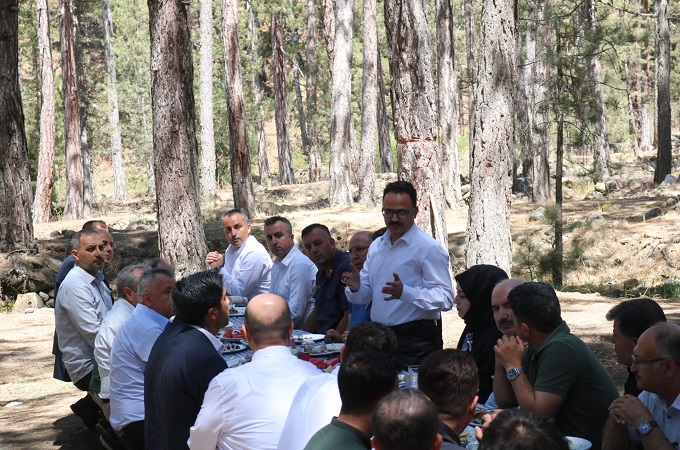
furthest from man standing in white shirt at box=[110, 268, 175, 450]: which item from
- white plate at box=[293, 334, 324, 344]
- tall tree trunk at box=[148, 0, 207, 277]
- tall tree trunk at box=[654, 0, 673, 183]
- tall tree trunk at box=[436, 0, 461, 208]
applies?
tall tree trunk at box=[436, 0, 461, 208]

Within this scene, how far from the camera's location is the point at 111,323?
19.2 ft

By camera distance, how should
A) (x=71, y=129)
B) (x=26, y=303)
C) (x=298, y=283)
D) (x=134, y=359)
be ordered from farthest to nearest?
(x=71, y=129)
(x=26, y=303)
(x=298, y=283)
(x=134, y=359)

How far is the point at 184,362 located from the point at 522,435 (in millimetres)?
2350

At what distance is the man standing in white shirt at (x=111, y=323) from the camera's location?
5.82 meters

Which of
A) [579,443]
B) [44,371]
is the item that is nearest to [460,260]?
[44,371]

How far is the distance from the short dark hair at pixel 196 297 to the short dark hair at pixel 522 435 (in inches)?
92.6

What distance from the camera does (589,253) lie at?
16672 millimetres

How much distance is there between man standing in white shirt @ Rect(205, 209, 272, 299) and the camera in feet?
26.2

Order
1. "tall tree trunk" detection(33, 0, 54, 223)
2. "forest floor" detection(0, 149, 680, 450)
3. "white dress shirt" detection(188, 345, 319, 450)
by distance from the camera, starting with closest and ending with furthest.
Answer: "white dress shirt" detection(188, 345, 319, 450)
"forest floor" detection(0, 149, 680, 450)
"tall tree trunk" detection(33, 0, 54, 223)

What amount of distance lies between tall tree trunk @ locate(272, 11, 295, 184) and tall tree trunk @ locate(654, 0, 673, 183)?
57.2ft

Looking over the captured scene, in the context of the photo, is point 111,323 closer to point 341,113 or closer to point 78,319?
point 78,319

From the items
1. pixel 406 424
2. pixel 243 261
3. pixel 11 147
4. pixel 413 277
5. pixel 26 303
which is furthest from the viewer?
pixel 11 147

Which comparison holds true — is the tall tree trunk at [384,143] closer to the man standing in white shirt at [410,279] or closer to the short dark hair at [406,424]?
the man standing in white shirt at [410,279]

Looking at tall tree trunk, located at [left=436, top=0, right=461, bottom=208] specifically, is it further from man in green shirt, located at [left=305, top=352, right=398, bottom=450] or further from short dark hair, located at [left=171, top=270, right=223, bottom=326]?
man in green shirt, located at [left=305, top=352, right=398, bottom=450]
